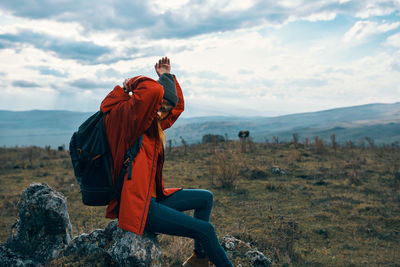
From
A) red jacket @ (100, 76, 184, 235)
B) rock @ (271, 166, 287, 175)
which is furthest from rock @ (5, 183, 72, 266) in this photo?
rock @ (271, 166, 287, 175)

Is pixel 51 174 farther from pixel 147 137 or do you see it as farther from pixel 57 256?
pixel 147 137

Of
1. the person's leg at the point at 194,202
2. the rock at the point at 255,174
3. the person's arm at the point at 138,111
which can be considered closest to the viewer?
the person's arm at the point at 138,111

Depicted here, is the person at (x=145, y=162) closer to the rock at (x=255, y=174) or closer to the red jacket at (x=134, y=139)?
the red jacket at (x=134, y=139)

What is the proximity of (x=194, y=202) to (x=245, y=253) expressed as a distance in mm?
1237

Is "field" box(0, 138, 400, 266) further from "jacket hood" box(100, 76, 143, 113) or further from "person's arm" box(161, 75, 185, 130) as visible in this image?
"jacket hood" box(100, 76, 143, 113)

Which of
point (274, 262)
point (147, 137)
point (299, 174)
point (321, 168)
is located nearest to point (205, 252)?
point (147, 137)

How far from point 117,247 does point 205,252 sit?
759 mm

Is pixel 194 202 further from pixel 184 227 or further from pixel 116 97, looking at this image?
pixel 116 97

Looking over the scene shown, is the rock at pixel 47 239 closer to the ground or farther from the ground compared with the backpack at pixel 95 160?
closer to the ground

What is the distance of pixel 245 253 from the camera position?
3531 mm

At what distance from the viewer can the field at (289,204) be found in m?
4.27

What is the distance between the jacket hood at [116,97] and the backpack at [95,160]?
0.24ft

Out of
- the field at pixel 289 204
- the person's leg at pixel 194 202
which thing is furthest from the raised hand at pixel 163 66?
the field at pixel 289 204

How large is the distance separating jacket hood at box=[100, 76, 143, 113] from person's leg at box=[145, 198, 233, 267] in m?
0.81
